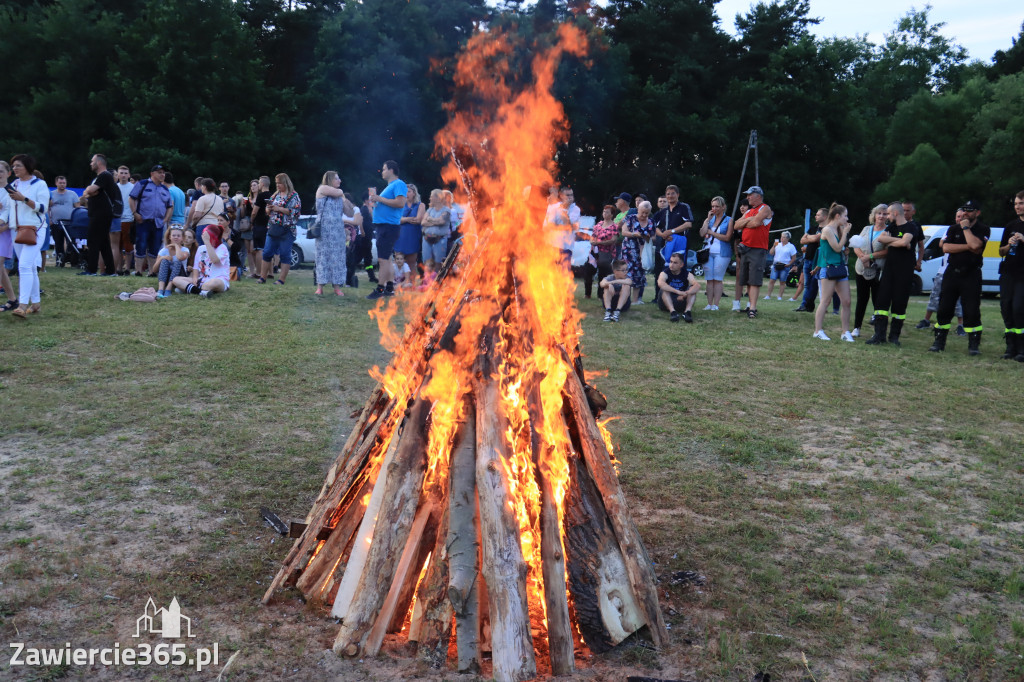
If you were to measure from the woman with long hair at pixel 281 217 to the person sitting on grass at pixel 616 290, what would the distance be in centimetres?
580

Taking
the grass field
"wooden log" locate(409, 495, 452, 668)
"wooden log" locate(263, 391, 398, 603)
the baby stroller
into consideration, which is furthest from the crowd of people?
"wooden log" locate(409, 495, 452, 668)

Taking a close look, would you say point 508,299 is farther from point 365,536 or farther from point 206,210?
point 206,210

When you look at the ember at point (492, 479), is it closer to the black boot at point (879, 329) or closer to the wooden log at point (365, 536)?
the wooden log at point (365, 536)

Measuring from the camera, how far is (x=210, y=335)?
9.79 meters

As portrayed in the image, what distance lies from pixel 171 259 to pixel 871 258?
11.5m

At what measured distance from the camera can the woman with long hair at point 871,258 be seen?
11469 mm

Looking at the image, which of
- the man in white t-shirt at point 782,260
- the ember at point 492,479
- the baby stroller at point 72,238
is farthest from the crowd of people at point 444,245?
the ember at point 492,479

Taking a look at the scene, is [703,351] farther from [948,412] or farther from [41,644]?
[41,644]

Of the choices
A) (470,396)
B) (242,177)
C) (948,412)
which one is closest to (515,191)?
(470,396)

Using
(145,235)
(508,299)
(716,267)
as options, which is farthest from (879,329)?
(145,235)

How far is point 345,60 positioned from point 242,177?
693cm

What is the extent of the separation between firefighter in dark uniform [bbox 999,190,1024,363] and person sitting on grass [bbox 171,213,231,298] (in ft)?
40.0

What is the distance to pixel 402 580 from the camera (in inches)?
132

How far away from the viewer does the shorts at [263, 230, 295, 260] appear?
14.8 m
